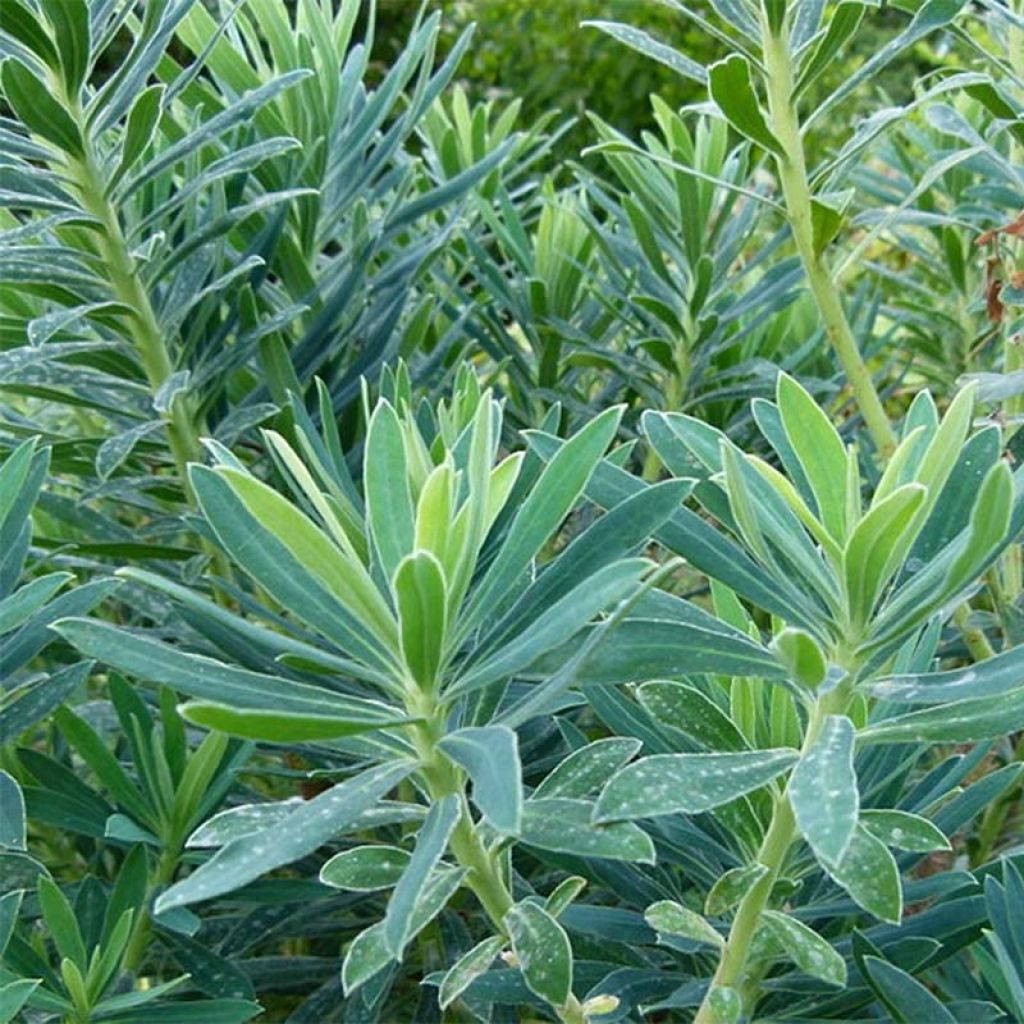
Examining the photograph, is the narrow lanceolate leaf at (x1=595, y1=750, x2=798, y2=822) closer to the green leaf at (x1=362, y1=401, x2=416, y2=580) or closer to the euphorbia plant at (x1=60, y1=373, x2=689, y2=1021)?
the euphorbia plant at (x1=60, y1=373, x2=689, y2=1021)

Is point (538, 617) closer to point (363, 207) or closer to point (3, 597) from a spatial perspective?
point (3, 597)

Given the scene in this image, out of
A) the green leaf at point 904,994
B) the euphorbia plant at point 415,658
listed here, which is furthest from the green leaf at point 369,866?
the green leaf at point 904,994

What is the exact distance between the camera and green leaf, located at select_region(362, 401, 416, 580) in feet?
1.92

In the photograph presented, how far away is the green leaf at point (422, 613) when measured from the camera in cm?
51

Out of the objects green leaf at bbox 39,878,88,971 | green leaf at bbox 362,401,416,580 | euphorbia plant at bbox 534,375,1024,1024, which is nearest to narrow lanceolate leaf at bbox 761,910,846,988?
euphorbia plant at bbox 534,375,1024,1024

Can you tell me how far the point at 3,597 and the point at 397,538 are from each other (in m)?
0.26

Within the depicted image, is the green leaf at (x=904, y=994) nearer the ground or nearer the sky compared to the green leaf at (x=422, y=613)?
nearer the ground

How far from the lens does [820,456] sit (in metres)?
0.60

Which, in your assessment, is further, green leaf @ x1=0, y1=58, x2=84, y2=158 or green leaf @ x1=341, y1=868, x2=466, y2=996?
green leaf @ x1=0, y1=58, x2=84, y2=158

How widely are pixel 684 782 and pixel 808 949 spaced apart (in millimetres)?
110

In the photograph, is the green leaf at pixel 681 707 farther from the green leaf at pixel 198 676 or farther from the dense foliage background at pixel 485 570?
the green leaf at pixel 198 676

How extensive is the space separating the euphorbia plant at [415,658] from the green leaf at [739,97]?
277 millimetres

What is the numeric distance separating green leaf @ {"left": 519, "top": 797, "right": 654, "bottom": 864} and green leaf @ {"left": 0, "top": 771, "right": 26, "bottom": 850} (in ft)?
0.83

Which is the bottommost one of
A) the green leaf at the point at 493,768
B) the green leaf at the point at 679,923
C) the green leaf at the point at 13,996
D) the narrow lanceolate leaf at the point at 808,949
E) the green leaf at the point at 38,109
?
the green leaf at the point at 13,996
